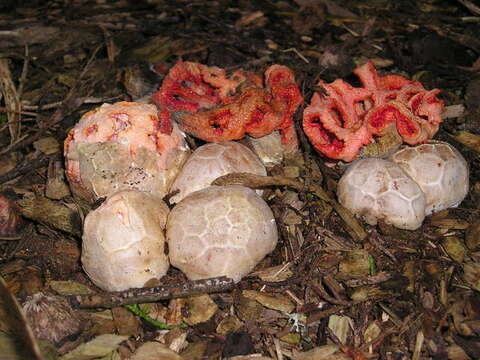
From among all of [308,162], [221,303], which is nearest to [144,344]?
[221,303]

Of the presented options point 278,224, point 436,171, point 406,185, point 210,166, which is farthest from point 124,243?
point 436,171

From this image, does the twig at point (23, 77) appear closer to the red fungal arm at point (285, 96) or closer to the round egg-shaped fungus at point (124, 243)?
the round egg-shaped fungus at point (124, 243)

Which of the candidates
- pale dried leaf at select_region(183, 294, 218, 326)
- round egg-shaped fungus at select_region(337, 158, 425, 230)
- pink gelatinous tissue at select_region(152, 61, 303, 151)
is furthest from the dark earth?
pink gelatinous tissue at select_region(152, 61, 303, 151)

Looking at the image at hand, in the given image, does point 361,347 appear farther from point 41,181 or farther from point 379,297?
point 41,181

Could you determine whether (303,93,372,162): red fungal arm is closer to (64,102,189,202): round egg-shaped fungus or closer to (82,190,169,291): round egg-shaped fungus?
(64,102,189,202): round egg-shaped fungus

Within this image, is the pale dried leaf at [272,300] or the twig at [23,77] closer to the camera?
the pale dried leaf at [272,300]

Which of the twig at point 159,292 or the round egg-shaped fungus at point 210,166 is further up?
the round egg-shaped fungus at point 210,166

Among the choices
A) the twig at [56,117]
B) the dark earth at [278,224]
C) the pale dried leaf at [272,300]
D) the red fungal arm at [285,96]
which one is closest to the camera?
the dark earth at [278,224]

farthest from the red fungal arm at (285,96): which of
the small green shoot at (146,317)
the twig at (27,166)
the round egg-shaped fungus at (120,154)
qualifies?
the twig at (27,166)
